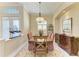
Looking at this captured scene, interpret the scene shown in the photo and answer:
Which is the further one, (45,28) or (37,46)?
(37,46)

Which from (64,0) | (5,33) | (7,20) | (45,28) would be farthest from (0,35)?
(64,0)

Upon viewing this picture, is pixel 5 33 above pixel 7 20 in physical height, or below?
below

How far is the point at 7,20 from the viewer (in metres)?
2.43

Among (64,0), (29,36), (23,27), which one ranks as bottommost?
(29,36)

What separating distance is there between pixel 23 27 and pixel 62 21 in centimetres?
110

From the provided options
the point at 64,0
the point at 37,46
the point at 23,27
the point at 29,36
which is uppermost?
the point at 64,0

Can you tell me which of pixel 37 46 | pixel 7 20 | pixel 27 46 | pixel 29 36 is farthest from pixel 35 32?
pixel 37 46

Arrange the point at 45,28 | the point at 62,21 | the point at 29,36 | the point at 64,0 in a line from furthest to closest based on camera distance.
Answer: the point at 62,21 < the point at 45,28 < the point at 29,36 < the point at 64,0

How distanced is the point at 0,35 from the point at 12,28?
266 millimetres

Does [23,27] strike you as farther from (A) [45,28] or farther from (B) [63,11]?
(B) [63,11]

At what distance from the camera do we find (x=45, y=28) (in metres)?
2.57

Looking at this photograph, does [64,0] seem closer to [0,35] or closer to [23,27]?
[23,27]

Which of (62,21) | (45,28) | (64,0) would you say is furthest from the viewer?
(62,21)

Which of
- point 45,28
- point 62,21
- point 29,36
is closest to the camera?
point 29,36
